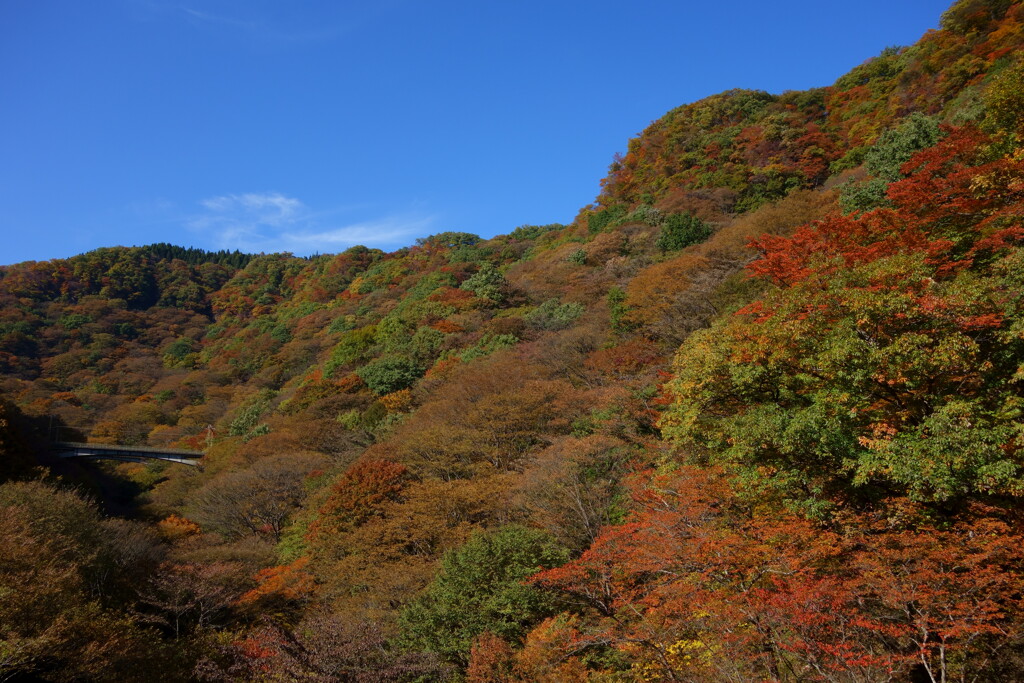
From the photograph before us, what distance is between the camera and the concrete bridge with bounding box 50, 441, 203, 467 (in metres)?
39.9

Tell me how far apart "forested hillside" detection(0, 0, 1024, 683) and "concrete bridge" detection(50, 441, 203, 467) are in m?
1.37

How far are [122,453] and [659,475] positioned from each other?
42333 mm

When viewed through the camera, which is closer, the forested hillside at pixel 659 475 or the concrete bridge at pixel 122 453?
the forested hillside at pixel 659 475

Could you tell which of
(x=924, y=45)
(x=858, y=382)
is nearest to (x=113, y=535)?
(x=858, y=382)

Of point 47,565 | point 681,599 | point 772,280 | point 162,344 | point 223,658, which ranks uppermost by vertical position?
point 162,344

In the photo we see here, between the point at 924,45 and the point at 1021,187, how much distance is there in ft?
118

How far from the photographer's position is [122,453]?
41281 mm

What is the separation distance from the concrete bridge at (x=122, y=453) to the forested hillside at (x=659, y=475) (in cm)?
137

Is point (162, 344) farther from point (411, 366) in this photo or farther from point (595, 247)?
point (595, 247)

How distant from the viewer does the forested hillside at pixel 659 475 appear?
29.3 feet

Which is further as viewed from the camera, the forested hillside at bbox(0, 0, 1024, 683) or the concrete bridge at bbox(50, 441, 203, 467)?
the concrete bridge at bbox(50, 441, 203, 467)

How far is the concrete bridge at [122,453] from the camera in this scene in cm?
3991

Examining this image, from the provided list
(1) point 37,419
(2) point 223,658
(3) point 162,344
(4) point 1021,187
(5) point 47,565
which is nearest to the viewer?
(4) point 1021,187

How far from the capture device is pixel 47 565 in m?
14.5
